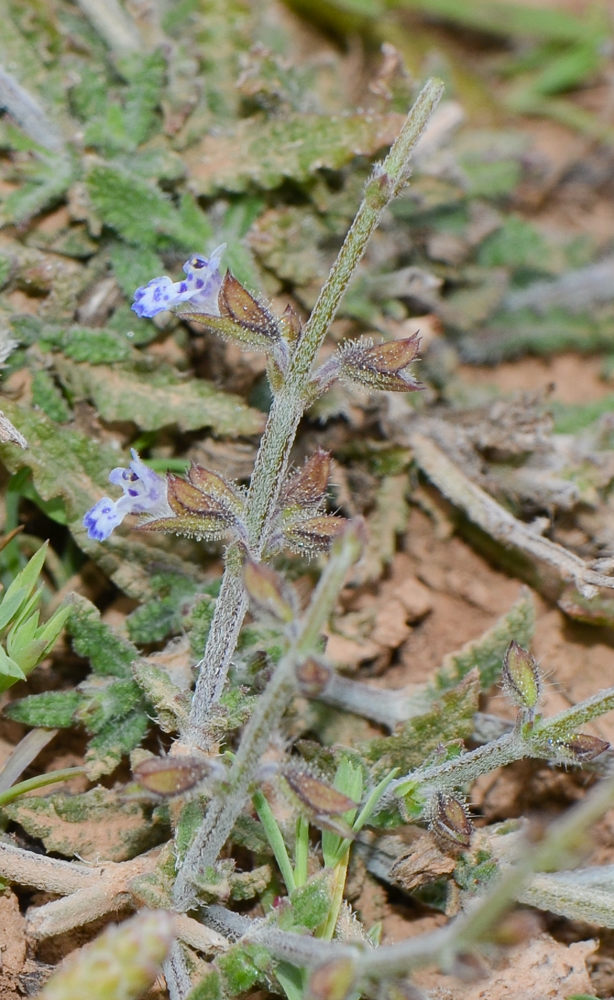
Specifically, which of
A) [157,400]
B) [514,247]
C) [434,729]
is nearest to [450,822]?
[434,729]

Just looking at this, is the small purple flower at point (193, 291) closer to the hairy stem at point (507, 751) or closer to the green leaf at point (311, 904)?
the hairy stem at point (507, 751)

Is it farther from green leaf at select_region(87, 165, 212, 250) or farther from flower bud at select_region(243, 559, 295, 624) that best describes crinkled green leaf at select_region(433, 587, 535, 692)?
green leaf at select_region(87, 165, 212, 250)

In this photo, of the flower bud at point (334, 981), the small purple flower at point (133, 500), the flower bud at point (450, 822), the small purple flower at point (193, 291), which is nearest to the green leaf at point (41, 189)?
the small purple flower at point (193, 291)

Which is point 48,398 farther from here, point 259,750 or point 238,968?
point 238,968

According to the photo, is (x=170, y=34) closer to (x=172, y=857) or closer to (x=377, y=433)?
(x=377, y=433)

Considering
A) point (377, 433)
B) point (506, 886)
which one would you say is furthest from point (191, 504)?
point (377, 433)

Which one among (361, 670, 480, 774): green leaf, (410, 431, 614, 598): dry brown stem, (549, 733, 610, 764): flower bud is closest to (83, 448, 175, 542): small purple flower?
(361, 670, 480, 774): green leaf
